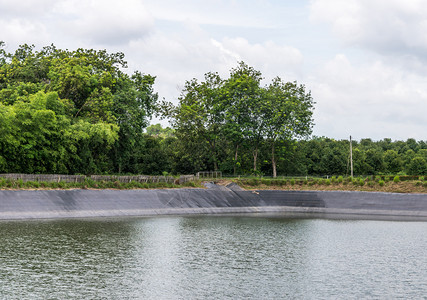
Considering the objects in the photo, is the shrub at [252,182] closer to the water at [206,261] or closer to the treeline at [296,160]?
the treeline at [296,160]

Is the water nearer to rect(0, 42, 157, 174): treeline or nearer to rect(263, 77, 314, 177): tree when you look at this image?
rect(0, 42, 157, 174): treeline

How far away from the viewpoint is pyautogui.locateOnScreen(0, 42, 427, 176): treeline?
68688 millimetres

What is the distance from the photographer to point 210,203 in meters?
74.2

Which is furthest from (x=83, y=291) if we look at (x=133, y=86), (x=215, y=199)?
(x=133, y=86)

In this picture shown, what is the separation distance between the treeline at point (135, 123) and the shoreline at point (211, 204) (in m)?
10.1

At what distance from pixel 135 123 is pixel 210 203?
1828 centimetres

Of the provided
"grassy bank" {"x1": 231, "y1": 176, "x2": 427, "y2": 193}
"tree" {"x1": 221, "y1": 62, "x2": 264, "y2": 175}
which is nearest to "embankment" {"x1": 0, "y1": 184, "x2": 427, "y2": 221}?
"grassy bank" {"x1": 231, "y1": 176, "x2": 427, "y2": 193}

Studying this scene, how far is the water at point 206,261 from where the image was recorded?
2672 centimetres

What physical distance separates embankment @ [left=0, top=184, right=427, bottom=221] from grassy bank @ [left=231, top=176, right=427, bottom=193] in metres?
3.56

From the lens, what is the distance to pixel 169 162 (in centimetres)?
10219

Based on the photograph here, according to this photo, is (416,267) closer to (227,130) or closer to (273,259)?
(273,259)

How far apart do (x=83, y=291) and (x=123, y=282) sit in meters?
2.85

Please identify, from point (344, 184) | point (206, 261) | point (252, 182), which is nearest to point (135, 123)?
point (252, 182)

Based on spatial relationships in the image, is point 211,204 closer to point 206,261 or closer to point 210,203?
point 210,203
